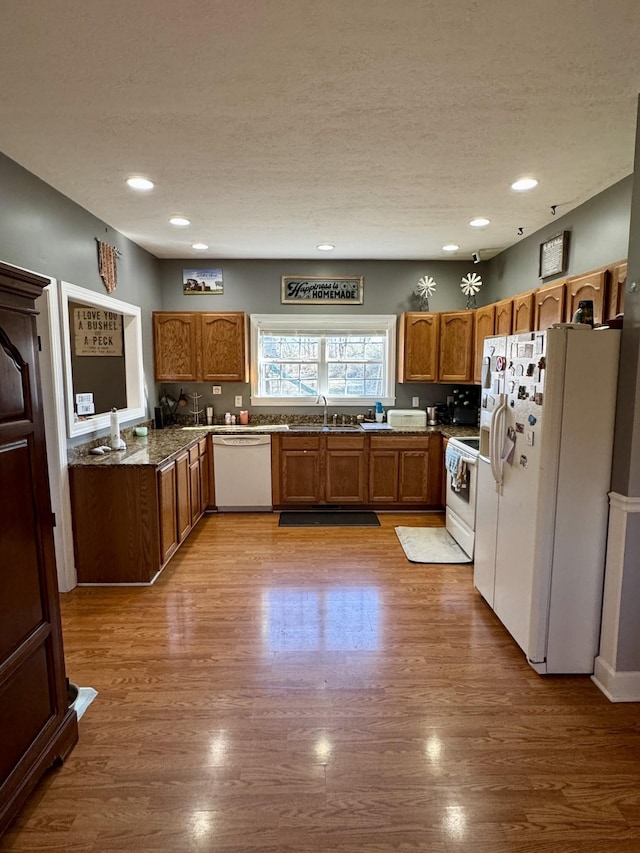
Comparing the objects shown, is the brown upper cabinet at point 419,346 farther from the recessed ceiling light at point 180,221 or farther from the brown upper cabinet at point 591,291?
the recessed ceiling light at point 180,221

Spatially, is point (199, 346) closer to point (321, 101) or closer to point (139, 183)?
point (139, 183)

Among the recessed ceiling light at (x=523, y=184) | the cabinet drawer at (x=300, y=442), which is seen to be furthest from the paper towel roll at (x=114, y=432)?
the recessed ceiling light at (x=523, y=184)

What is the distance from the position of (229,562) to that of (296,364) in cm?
253

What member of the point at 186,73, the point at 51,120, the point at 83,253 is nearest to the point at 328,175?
the point at 186,73

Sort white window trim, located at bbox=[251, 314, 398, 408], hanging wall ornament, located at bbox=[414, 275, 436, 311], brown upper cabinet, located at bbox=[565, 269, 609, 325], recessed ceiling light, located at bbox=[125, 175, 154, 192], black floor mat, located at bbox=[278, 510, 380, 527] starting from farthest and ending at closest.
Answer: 1. white window trim, located at bbox=[251, 314, 398, 408]
2. hanging wall ornament, located at bbox=[414, 275, 436, 311]
3. black floor mat, located at bbox=[278, 510, 380, 527]
4. recessed ceiling light, located at bbox=[125, 175, 154, 192]
5. brown upper cabinet, located at bbox=[565, 269, 609, 325]

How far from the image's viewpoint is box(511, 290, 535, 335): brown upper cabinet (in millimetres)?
3488

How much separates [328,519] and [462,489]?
1459mm

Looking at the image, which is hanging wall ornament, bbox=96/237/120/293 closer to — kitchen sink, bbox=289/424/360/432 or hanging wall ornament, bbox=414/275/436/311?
kitchen sink, bbox=289/424/360/432

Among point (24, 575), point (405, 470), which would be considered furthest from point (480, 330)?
point (24, 575)

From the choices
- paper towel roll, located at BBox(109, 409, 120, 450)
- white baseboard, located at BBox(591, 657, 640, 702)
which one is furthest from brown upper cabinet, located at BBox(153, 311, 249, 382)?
white baseboard, located at BBox(591, 657, 640, 702)

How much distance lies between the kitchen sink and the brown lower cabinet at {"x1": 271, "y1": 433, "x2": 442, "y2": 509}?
9cm

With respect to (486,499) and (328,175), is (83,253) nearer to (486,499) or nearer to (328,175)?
(328,175)

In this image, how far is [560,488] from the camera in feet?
7.27

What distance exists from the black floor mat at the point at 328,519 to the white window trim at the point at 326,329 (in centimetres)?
128
